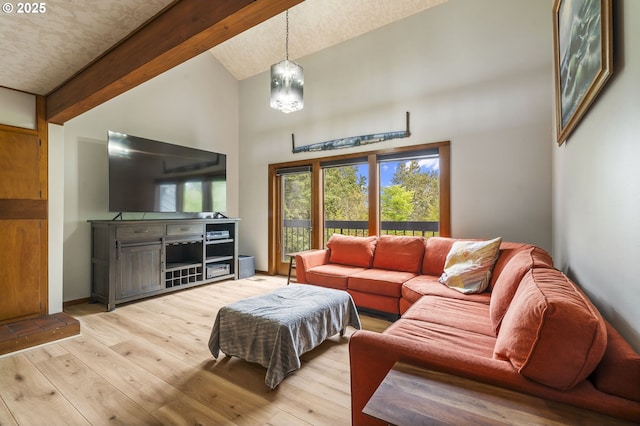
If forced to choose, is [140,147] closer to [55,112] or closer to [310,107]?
[55,112]

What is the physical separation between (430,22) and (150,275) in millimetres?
4630

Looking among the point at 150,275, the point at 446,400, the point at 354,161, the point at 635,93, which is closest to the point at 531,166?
the point at 354,161

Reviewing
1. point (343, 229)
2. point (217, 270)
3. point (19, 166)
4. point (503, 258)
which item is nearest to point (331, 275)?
point (343, 229)

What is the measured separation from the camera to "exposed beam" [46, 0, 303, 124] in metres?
1.37

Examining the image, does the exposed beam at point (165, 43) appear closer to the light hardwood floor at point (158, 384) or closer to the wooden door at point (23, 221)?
the wooden door at point (23, 221)

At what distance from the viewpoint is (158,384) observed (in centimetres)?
186

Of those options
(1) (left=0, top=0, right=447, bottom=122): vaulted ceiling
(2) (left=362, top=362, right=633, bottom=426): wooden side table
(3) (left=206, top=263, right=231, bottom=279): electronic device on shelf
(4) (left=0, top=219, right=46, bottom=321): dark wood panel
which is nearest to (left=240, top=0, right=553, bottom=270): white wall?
(1) (left=0, top=0, right=447, bottom=122): vaulted ceiling

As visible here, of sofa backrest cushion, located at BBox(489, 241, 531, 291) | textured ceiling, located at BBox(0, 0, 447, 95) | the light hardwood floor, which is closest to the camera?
the light hardwood floor

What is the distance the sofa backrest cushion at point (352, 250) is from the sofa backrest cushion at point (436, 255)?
25.4 inches

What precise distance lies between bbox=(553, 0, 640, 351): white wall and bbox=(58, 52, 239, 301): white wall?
415 cm

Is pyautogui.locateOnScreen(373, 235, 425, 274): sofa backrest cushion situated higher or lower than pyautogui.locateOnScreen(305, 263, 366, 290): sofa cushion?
higher

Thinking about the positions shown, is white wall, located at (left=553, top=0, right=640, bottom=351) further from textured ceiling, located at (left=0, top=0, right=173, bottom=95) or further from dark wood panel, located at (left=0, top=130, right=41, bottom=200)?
dark wood panel, located at (left=0, top=130, right=41, bottom=200)

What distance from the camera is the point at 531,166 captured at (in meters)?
3.08

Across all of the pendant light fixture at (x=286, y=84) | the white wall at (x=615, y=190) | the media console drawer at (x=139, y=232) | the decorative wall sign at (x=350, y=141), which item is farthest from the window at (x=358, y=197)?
the white wall at (x=615, y=190)
